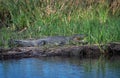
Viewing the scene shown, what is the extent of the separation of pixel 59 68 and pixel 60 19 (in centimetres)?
310

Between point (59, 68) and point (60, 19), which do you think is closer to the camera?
point (59, 68)

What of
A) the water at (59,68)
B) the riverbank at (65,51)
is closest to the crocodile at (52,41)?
the riverbank at (65,51)

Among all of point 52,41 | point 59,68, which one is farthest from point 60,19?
point 59,68

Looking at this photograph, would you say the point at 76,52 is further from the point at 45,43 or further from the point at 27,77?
the point at 27,77

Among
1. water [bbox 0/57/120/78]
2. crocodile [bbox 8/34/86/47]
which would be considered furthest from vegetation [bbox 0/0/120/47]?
water [bbox 0/57/120/78]

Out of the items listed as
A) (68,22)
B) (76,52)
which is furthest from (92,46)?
(68,22)

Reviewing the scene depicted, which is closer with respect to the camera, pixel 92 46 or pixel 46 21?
pixel 92 46

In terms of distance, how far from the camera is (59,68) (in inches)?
315

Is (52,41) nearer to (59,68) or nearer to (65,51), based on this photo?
(65,51)

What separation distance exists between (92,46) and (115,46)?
42 cm

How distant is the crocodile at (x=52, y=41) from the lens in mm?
9312

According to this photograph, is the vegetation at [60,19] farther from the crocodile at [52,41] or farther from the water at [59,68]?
the water at [59,68]

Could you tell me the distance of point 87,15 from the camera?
35.7 feet

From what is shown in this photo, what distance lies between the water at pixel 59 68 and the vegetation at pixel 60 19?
825 mm
